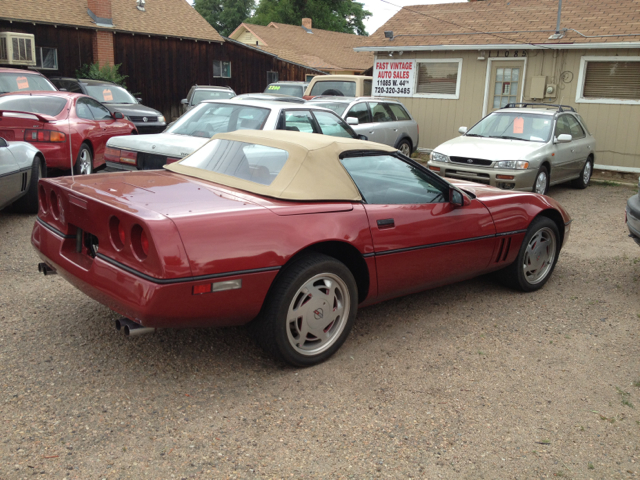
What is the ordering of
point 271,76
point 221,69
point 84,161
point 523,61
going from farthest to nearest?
point 271,76
point 221,69
point 523,61
point 84,161

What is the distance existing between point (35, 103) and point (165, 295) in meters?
7.78

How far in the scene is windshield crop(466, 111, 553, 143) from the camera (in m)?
10.4

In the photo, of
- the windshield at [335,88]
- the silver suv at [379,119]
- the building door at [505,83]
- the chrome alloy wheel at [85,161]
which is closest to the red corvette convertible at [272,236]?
the chrome alloy wheel at [85,161]

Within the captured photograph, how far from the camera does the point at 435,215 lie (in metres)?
4.38

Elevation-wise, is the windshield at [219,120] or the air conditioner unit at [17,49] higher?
the air conditioner unit at [17,49]

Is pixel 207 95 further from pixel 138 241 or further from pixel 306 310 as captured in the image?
pixel 138 241

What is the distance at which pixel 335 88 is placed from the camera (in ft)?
55.8

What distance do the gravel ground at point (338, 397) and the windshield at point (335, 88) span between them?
41.6 feet

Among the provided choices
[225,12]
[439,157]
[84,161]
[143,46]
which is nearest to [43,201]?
[84,161]

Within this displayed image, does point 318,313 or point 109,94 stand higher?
point 109,94

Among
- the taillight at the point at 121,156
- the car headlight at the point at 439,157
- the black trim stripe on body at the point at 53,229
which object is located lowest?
the car headlight at the point at 439,157

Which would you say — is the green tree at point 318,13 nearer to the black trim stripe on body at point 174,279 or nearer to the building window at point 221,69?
the building window at point 221,69

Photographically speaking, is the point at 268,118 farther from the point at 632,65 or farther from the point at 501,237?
the point at 632,65

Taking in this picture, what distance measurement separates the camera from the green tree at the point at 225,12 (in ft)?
226
